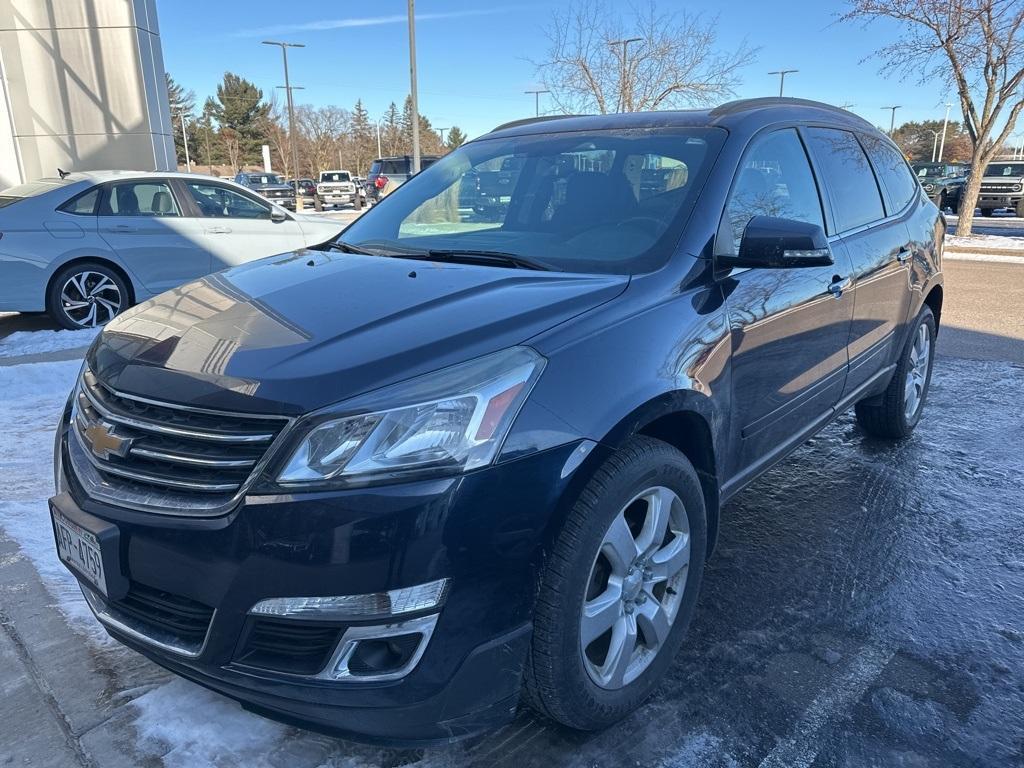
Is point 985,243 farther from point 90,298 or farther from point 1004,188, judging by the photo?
point 90,298

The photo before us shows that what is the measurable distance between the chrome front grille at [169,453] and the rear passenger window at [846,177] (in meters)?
2.80

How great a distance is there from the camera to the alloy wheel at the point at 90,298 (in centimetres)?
741

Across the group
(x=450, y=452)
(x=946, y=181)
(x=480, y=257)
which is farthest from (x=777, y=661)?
(x=946, y=181)

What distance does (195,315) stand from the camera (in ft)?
7.45

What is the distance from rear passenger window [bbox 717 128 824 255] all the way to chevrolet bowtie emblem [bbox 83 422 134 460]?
1.90m

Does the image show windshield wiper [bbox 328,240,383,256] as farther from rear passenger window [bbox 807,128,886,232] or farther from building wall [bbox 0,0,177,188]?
building wall [bbox 0,0,177,188]

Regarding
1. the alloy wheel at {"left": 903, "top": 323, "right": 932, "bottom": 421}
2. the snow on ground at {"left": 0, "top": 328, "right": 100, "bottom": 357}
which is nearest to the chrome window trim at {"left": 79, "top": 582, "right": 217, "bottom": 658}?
the alloy wheel at {"left": 903, "top": 323, "right": 932, "bottom": 421}

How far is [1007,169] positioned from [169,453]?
31411 millimetres

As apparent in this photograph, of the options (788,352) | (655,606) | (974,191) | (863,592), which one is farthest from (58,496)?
(974,191)

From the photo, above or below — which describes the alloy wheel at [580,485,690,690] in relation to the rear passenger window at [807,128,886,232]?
below

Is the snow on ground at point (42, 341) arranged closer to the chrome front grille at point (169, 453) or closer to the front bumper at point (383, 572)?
the chrome front grille at point (169, 453)

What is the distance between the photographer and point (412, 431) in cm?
169

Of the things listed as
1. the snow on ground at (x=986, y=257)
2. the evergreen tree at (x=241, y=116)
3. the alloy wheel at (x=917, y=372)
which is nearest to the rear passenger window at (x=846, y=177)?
the alloy wheel at (x=917, y=372)

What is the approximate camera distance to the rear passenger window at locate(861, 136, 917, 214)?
400cm
